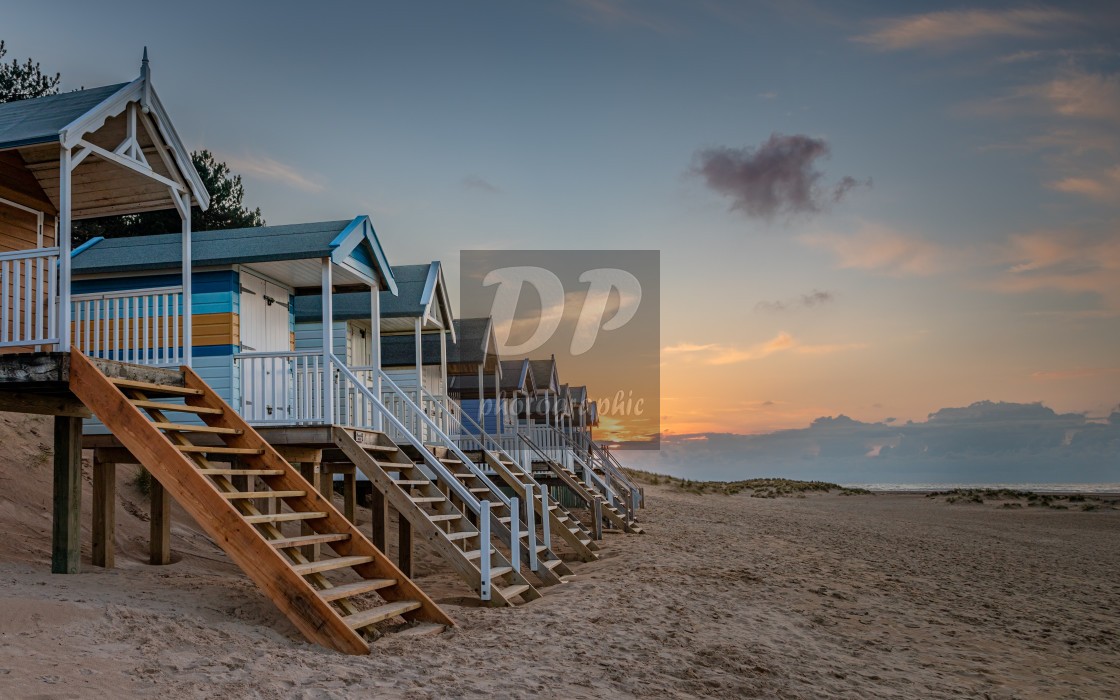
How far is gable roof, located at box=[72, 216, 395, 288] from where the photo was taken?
12.7 meters

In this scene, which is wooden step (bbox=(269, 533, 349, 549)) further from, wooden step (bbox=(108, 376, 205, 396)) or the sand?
wooden step (bbox=(108, 376, 205, 396))

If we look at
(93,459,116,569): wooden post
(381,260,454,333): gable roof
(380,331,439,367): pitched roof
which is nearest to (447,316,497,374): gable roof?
(380,331,439,367): pitched roof

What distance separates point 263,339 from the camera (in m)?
14.7

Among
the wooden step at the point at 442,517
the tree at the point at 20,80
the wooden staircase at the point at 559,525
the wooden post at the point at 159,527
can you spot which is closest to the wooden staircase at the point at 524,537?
the wooden staircase at the point at 559,525

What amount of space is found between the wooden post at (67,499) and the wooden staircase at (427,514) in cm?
301

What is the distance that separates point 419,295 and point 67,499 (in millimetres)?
10661

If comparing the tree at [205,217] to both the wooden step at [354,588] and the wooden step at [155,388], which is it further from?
the wooden step at [354,588]

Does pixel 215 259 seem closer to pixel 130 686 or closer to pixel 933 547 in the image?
pixel 130 686

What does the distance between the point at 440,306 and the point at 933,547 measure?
41.9 feet

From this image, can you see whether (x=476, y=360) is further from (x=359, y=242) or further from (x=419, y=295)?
(x=359, y=242)

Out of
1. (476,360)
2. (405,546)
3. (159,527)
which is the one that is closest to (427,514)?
(405,546)

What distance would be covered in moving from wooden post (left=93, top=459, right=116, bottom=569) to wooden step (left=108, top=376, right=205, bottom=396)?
2.84m

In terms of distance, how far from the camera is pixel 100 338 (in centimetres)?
1350

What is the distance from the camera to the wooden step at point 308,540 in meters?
7.97
